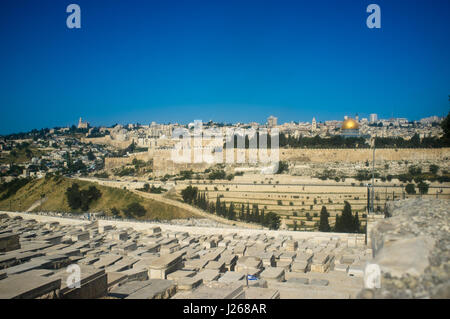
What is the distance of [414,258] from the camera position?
108 inches

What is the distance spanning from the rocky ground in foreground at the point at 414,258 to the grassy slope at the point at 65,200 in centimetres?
2269

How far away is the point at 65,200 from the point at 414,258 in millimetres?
32580

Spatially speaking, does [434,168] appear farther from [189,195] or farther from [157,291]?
[157,291]

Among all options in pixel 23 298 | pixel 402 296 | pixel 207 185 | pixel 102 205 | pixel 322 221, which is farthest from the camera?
pixel 207 185

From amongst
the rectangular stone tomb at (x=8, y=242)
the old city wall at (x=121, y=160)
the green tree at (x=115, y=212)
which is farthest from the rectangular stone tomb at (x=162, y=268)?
the old city wall at (x=121, y=160)

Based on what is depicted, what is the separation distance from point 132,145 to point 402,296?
263 ft

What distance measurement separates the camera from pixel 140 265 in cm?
623

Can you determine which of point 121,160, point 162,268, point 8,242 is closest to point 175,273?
point 162,268

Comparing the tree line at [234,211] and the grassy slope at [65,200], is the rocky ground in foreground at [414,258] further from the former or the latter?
the grassy slope at [65,200]

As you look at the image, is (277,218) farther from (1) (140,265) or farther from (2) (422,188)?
(1) (140,265)

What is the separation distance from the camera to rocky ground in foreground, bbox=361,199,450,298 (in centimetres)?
246

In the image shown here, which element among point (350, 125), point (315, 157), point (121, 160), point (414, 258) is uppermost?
point (350, 125)
